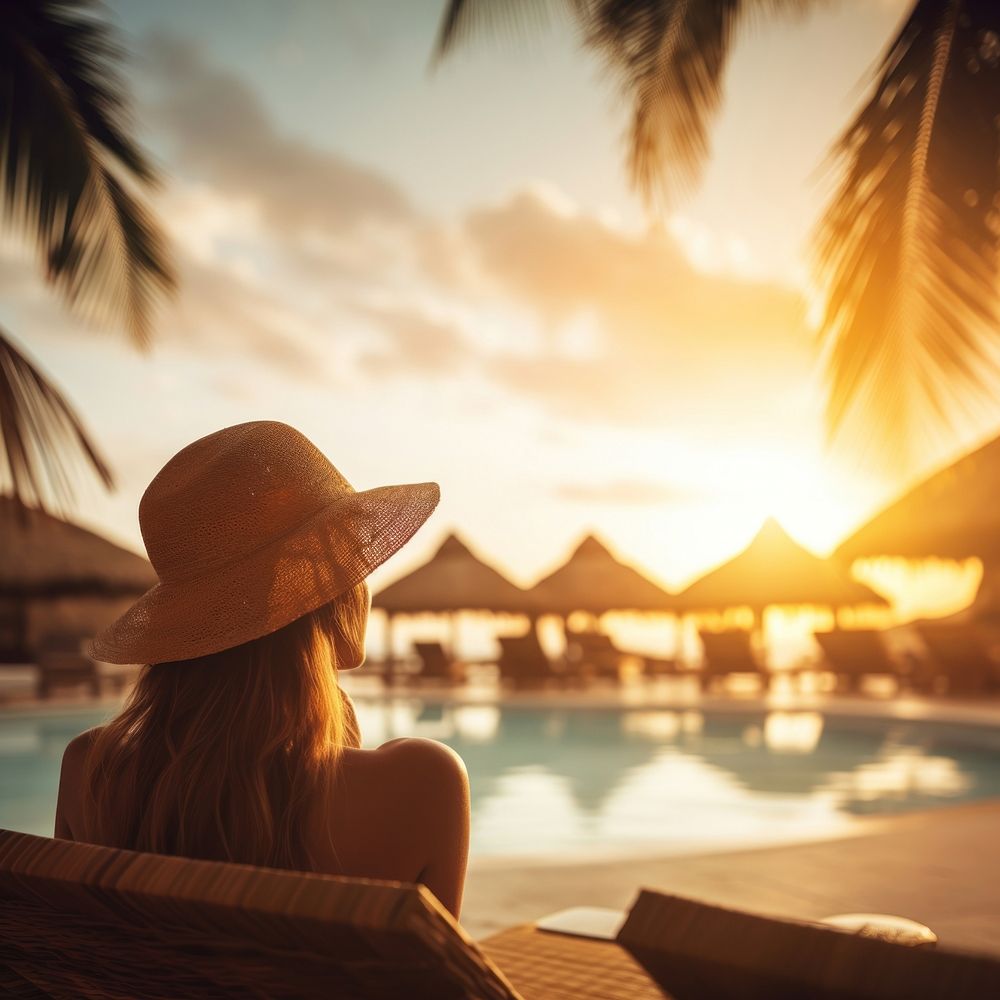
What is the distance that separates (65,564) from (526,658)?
787 centimetres

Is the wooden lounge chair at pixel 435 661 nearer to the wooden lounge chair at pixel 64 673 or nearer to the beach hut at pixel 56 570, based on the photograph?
the beach hut at pixel 56 570

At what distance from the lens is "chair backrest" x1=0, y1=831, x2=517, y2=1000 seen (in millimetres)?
783

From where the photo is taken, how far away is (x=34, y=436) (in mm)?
5891

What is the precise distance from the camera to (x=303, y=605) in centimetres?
123

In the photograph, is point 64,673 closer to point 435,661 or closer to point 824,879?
point 435,661

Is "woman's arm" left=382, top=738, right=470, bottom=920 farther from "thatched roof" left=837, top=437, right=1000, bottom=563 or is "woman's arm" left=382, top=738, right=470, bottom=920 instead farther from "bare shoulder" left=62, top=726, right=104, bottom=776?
"thatched roof" left=837, top=437, right=1000, bottom=563

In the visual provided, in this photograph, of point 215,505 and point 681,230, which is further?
point 681,230

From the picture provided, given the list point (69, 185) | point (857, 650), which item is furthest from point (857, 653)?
point (69, 185)

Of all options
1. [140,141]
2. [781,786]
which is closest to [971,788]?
[781,786]

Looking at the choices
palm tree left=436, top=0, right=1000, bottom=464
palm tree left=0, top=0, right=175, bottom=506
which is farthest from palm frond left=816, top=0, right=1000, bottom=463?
palm tree left=0, top=0, right=175, bottom=506

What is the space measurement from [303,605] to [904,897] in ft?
10.6

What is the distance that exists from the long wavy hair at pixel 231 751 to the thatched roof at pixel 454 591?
2037cm

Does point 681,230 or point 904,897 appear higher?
point 681,230

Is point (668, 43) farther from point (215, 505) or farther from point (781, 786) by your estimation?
point (781, 786)
